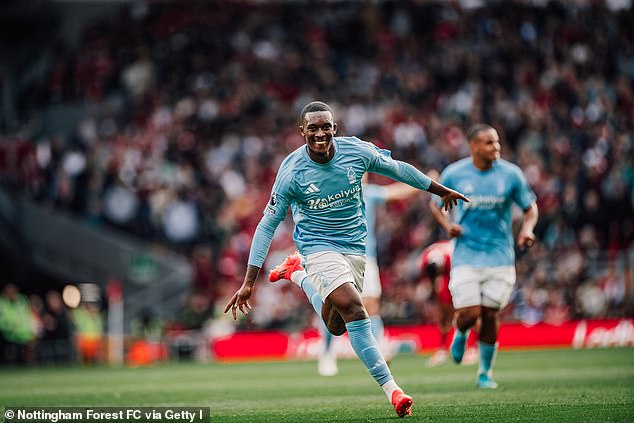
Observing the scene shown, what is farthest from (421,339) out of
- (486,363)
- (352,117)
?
(486,363)

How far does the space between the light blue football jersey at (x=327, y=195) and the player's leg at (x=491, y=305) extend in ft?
8.97

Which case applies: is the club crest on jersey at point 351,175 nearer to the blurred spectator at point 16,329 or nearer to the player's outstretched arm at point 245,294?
the player's outstretched arm at point 245,294

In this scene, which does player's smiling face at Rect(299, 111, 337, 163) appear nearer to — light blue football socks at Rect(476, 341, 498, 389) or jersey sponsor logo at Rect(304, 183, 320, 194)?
jersey sponsor logo at Rect(304, 183, 320, 194)

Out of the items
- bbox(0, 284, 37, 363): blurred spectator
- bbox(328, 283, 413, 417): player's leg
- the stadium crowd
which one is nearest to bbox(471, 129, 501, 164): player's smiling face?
bbox(328, 283, 413, 417): player's leg

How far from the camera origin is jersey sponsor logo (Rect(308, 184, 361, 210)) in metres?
9.42

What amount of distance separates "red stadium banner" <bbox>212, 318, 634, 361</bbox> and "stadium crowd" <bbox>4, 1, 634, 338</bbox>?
31cm

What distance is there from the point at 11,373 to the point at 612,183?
14.0 m

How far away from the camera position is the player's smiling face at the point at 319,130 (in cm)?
917

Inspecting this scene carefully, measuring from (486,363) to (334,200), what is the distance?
3.54 meters

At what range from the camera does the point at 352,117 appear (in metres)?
29.5

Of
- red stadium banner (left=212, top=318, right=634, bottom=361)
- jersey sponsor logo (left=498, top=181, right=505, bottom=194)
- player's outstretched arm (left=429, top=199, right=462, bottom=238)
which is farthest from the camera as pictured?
red stadium banner (left=212, top=318, right=634, bottom=361)

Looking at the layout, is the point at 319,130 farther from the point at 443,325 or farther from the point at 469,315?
the point at 443,325

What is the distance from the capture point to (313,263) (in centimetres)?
946

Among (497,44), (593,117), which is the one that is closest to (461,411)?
(593,117)
